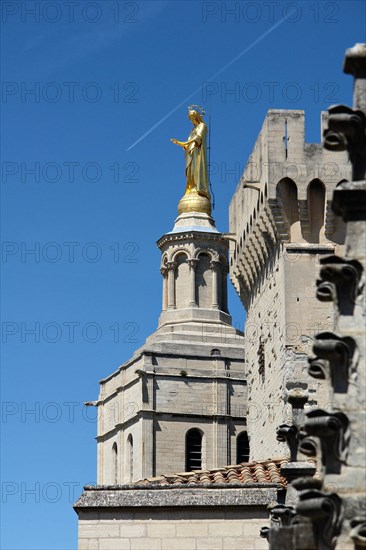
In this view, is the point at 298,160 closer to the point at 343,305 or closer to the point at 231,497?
the point at 231,497

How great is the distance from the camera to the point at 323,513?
1012 cm

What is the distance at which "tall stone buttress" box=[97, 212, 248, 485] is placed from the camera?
204ft

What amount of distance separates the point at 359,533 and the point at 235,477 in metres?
17.3

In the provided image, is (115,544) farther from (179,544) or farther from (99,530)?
(179,544)

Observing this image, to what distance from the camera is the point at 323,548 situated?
403 inches

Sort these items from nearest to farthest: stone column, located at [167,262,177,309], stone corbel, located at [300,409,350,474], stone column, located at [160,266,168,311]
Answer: stone corbel, located at [300,409,350,474]
stone column, located at [167,262,177,309]
stone column, located at [160,266,168,311]

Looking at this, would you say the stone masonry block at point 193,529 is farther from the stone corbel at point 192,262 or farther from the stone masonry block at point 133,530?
the stone corbel at point 192,262

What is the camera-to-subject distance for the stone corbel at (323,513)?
1009cm

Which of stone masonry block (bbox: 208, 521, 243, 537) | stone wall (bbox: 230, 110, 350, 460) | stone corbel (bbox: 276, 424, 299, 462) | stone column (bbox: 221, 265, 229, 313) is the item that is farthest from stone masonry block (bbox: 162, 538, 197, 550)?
stone column (bbox: 221, 265, 229, 313)

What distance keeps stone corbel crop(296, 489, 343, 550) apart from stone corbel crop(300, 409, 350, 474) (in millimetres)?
238

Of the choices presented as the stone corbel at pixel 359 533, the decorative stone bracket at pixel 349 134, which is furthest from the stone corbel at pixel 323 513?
the decorative stone bracket at pixel 349 134

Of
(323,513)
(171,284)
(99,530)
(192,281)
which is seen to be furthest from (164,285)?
(323,513)

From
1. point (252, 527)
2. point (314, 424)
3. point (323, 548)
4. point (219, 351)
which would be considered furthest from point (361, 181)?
point (219, 351)

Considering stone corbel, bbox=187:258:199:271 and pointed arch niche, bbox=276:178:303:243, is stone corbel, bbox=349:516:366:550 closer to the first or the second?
pointed arch niche, bbox=276:178:303:243
